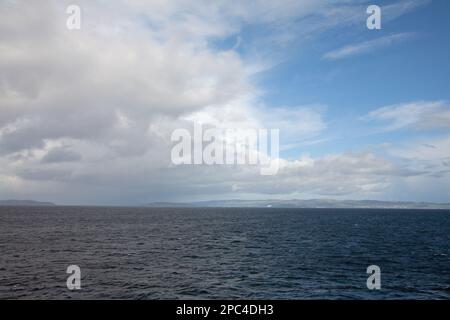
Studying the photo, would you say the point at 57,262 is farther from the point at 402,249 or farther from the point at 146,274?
the point at 402,249

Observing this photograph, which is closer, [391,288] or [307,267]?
[391,288]

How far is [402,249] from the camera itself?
81688 millimetres

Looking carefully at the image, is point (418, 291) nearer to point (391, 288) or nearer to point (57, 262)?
point (391, 288)

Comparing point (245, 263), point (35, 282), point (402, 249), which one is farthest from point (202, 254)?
point (402, 249)
